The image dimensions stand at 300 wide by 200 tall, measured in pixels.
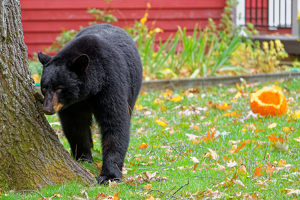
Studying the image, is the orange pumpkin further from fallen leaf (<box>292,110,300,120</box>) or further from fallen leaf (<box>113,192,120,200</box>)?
fallen leaf (<box>113,192,120,200</box>)

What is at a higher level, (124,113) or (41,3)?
(41,3)

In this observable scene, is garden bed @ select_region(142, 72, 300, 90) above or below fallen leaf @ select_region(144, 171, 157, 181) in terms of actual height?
below

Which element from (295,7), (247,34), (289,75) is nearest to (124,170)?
(289,75)

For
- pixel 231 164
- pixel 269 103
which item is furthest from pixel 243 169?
pixel 269 103

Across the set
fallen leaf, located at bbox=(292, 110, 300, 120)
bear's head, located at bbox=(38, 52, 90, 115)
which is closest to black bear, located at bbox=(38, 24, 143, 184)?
bear's head, located at bbox=(38, 52, 90, 115)

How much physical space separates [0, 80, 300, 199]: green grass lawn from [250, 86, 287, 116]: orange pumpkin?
12 cm

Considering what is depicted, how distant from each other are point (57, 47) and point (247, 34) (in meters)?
4.38

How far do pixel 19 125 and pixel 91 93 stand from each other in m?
0.75

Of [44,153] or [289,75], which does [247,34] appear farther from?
[44,153]

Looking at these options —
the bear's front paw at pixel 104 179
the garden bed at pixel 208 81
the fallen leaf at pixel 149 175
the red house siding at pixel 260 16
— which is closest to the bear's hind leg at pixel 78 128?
the bear's front paw at pixel 104 179

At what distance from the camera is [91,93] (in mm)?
4199

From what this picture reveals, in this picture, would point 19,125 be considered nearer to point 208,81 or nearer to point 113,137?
point 113,137

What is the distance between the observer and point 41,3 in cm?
1109

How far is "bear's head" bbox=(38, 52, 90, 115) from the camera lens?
3.91 meters
